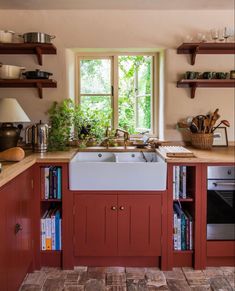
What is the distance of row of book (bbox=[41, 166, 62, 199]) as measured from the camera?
2.57 metres

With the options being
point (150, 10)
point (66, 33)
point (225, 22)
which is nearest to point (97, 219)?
point (66, 33)

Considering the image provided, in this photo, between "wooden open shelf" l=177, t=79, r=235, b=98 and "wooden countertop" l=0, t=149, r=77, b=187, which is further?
"wooden open shelf" l=177, t=79, r=235, b=98

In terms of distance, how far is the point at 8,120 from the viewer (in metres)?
2.68

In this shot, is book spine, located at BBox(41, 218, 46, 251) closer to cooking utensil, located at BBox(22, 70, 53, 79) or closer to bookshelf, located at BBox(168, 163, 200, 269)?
bookshelf, located at BBox(168, 163, 200, 269)

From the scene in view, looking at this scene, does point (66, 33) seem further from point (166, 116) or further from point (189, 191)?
point (189, 191)

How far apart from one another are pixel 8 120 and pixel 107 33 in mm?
1284

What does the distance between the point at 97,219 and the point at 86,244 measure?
0.73 ft

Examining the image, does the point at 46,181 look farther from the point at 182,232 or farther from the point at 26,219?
the point at 182,232

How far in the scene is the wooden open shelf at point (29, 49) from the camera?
2.91 m

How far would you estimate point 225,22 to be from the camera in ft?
10.4

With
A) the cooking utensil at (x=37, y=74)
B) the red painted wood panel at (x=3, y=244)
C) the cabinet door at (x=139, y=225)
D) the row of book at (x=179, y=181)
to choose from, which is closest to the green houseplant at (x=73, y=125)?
the cooking utensil at (x=37, y=74)

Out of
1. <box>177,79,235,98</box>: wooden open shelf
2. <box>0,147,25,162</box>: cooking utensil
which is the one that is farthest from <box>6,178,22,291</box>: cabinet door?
<box>177,79,235,98</box>: wooden open shelf

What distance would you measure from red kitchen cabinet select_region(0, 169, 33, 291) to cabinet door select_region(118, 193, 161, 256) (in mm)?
691

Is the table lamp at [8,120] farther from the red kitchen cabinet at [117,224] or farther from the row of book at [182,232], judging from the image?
the row of book at [182,232]
